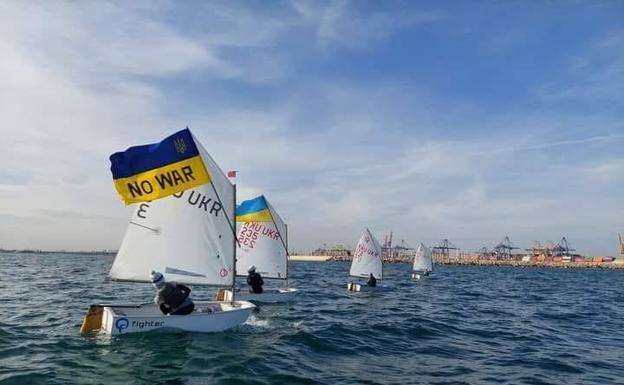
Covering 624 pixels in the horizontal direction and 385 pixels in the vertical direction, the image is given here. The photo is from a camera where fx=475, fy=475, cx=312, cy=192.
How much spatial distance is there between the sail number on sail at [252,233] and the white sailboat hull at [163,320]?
14.4 metres

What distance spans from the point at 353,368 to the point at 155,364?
6.11 metres

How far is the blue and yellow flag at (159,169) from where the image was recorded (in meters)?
18.7

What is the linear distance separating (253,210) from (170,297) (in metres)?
17.7

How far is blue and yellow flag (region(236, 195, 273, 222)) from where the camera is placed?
34438mm

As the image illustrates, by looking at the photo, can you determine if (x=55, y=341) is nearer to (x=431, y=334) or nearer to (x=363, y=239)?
(x=431, y=334)

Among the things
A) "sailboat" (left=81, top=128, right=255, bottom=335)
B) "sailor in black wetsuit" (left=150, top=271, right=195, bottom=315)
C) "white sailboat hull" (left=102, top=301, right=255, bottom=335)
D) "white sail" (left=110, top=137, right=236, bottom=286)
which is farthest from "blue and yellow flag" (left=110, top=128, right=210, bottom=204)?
"white sailboat hull" (left=102, top=301, right=255, bottom=335)

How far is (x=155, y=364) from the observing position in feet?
46.2

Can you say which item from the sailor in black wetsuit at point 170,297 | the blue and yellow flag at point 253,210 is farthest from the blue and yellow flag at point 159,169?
the blue and yellow flag at point 253,210

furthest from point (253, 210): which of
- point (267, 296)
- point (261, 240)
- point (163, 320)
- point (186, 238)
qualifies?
point (163, 320)

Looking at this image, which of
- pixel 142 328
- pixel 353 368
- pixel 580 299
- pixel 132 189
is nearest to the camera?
pixel 353 368

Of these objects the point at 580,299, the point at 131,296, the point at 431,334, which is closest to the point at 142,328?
the point at 431,334

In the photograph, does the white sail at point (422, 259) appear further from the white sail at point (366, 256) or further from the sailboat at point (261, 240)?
the sailboat at point (261, 240)

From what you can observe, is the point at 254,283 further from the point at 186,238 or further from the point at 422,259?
the point at 422,259

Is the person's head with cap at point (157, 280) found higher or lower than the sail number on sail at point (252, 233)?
lower
